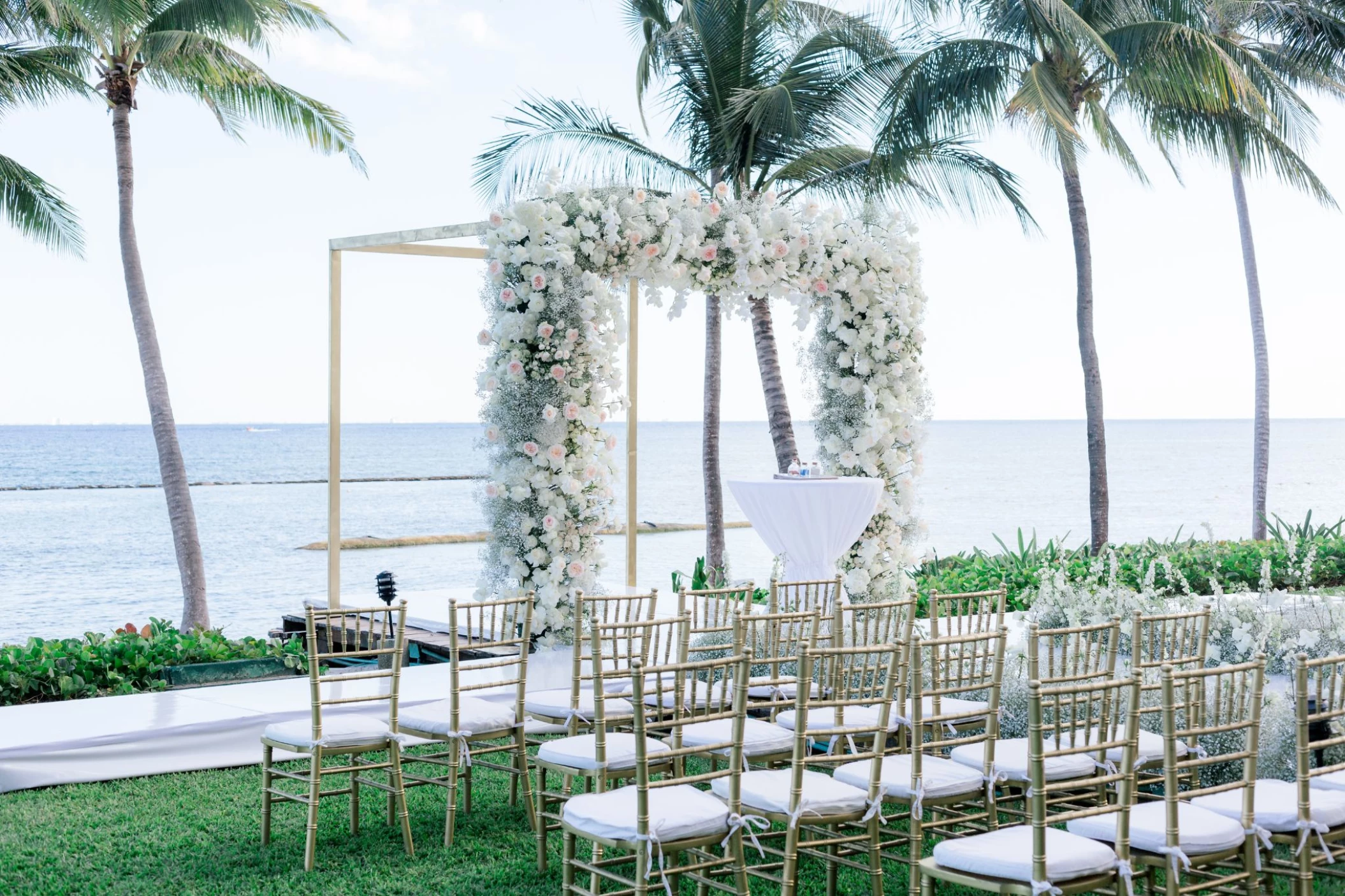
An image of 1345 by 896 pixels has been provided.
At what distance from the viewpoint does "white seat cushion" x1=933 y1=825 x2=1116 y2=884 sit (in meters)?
2.83

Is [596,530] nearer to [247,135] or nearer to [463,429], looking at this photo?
[247,135]

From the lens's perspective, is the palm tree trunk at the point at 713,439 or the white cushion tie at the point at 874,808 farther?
the palm tree trunk at the point at 713,439

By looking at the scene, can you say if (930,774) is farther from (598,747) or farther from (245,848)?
(245,848)

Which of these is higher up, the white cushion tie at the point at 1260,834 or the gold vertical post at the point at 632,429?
the gold vertical post at the point at 632,429

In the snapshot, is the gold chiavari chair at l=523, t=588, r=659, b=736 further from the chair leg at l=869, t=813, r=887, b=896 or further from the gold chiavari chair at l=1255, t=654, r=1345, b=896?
the gold chiavari chair at l=1255, t=654, r=1345, b=896

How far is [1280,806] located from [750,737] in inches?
61.5

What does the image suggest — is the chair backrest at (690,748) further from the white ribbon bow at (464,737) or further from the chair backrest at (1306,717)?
the chair backrest at (1306,717)

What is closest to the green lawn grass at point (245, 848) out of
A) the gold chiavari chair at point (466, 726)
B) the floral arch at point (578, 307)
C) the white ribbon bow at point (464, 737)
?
the gold chiavari chair at point (466, 726)

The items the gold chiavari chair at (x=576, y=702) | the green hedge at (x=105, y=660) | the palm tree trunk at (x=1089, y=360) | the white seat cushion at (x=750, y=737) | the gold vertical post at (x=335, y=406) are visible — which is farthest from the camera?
the palm tree trunk at (x=1089, y=360)

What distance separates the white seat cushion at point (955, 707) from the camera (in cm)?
424

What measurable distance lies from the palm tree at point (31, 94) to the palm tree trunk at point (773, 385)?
614cm

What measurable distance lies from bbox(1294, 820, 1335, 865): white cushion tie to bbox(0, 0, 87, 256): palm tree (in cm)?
1074

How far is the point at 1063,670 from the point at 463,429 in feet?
169

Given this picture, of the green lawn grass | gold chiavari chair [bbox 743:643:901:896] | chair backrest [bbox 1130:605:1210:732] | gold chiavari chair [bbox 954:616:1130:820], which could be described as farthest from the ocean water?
gold chiavari chair [bbox 743:643:901:896]
